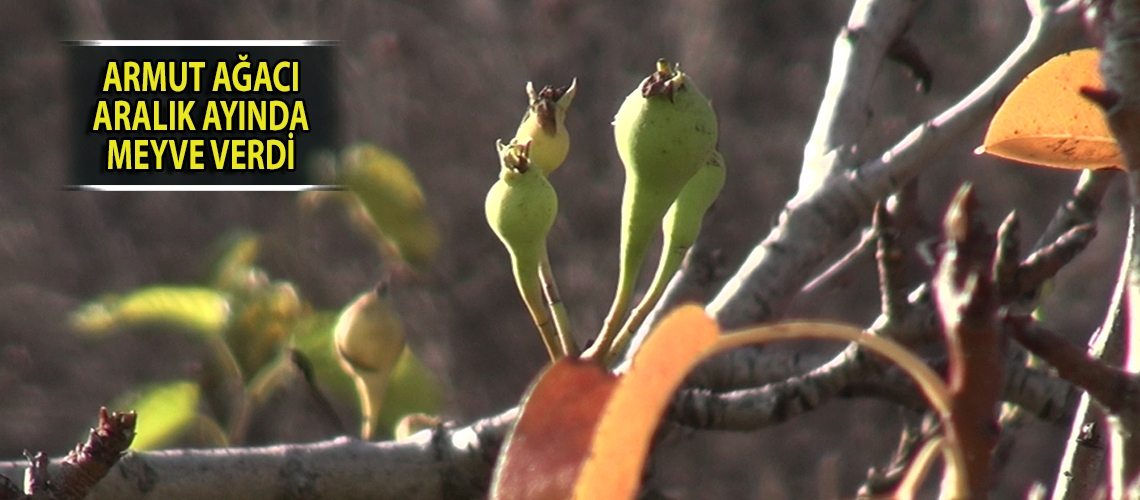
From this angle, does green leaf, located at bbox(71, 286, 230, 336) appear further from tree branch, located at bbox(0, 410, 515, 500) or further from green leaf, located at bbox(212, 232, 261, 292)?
tree branch, located at bbox(0, 410, 515, 500)

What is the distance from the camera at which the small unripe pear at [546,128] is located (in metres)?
0.61

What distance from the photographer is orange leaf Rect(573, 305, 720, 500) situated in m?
0.26

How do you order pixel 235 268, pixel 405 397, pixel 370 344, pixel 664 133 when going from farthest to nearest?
pixel 235 268
pixel 405 397
pixel 370 344
pixel 664 133

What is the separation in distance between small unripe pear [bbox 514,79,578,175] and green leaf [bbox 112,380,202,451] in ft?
1.52

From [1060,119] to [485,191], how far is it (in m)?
3.19

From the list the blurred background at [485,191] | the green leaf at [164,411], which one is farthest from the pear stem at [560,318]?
the blurred background at [485,191]

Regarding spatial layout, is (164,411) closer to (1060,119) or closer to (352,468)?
(352,468)

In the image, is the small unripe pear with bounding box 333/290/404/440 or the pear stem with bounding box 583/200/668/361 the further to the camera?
the small unripe pear with bounding box 333/290/404/440

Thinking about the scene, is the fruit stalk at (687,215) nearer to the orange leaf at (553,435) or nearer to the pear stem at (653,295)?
the pear stem at (653,295)

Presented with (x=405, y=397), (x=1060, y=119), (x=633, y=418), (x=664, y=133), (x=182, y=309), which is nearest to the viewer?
(x=633, y=418)

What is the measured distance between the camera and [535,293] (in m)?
0.61

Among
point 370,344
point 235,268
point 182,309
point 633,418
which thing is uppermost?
point 235,268

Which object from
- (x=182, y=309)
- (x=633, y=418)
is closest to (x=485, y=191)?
(x=182, y=309)

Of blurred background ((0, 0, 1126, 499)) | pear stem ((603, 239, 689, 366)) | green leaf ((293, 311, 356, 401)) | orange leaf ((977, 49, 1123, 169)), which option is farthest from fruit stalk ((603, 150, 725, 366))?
blurred background ((0, 0, 1126, 499))
